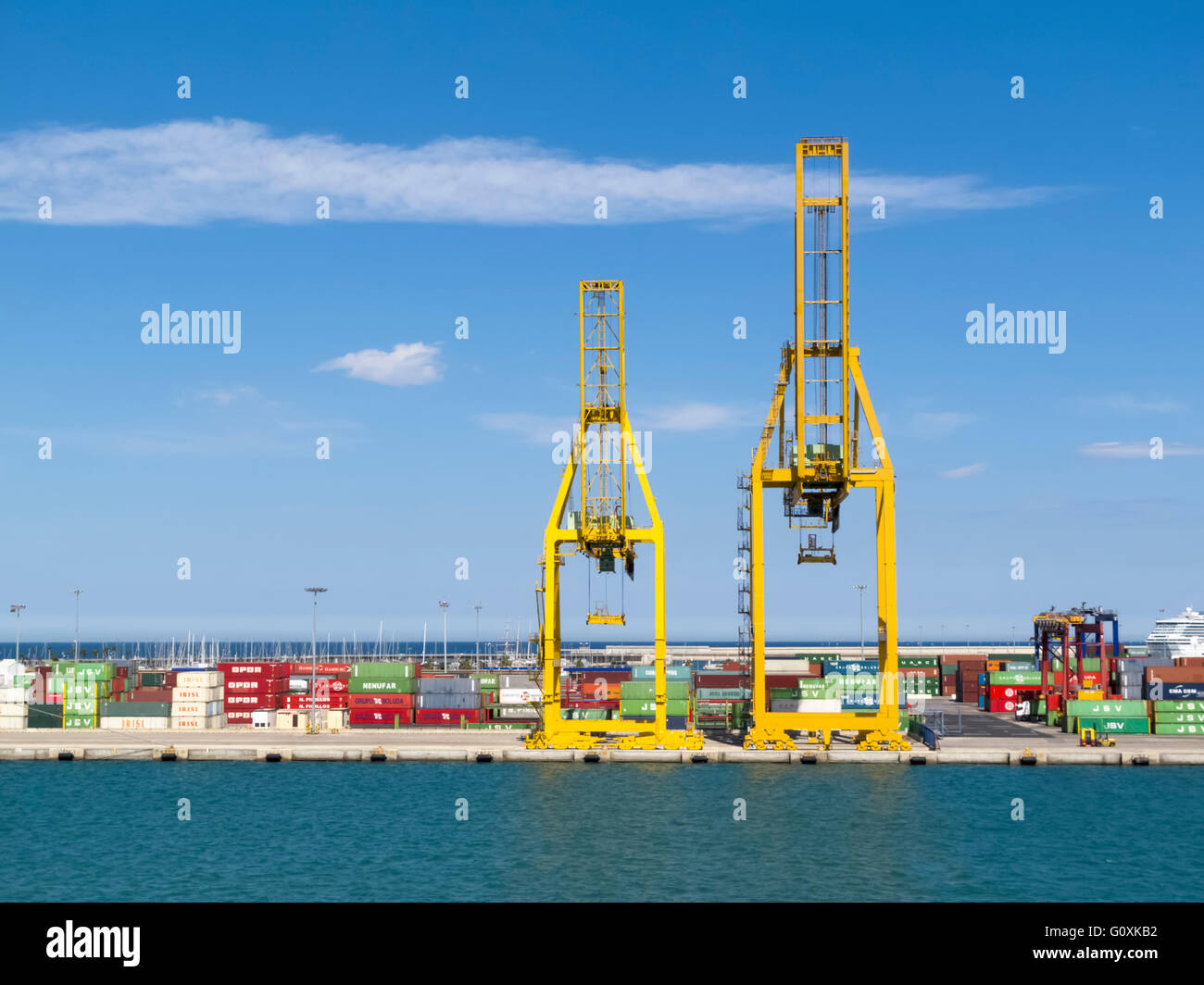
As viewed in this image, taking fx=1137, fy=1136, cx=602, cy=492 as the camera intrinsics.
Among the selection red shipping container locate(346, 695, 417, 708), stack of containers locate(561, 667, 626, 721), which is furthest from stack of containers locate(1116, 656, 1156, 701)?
red shipping container locate(346, 695, 417, 708)

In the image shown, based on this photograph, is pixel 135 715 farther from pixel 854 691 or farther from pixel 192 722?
pixel 854 691

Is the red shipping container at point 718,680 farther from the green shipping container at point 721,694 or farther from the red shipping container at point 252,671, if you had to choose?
the red shipping container at point 252,671

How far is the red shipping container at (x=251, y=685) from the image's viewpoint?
275 feet

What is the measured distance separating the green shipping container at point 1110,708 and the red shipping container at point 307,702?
168ft

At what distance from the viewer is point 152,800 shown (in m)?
50.8

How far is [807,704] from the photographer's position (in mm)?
65062

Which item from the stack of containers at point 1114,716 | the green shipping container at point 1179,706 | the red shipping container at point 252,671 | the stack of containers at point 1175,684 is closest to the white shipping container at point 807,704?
the stack of containers at point 1114,716

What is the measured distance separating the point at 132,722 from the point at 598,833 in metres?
45.4

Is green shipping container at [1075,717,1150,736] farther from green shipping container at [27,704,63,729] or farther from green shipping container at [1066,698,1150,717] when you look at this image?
green shipping container at [27,704,63,729]

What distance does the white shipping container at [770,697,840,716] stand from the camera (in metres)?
64.6
